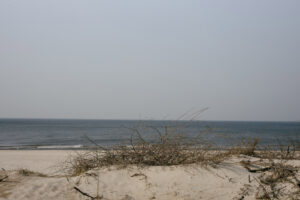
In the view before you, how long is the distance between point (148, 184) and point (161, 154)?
33.4 inches

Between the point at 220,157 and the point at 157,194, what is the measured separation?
4.90 ft

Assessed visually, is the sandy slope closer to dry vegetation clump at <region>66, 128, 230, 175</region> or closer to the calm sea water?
dry vegetation clump at <region>66, 128, 230, 175</region>

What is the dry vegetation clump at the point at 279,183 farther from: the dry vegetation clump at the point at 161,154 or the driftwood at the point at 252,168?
the dry vegetation clump at the point at 161,154

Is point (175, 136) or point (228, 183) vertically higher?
point (175, 136)

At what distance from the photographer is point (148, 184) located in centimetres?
425

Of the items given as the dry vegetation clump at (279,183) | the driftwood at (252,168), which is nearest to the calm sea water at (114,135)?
the driftwood at (252,168)

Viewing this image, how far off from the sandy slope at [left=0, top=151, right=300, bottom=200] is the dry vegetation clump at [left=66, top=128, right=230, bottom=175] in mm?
300

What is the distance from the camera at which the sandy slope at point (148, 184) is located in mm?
3967

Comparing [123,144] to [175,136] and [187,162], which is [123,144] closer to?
[175,136]

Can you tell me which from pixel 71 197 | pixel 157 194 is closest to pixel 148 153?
pixel 157 194

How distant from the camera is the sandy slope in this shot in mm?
3967

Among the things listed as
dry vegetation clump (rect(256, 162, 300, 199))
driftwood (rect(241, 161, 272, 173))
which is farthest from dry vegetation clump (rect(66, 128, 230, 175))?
dry vegetation clump (rect(256, 162, 300, 199))

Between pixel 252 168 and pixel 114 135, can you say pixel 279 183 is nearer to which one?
pixel 252 168

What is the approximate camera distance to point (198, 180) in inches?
164
